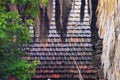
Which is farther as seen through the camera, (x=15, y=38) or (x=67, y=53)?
(x=67, y=53)

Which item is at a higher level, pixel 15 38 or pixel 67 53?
pixel 15 38

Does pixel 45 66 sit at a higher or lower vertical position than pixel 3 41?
lower

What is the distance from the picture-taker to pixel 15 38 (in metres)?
8.08

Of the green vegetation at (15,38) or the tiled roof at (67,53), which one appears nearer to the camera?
the green vegetation at (15,38)

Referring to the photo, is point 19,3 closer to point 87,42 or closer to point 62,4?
point 62,4

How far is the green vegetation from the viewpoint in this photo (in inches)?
306

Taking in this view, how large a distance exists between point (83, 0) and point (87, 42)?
229 centimetres

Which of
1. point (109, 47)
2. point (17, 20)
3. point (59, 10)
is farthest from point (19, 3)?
point (109, 47)

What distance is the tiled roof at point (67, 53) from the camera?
34.1ft

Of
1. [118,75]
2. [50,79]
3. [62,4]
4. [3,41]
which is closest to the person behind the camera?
[118,75]

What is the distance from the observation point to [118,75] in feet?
17.2

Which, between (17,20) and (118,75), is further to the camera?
(17,20)

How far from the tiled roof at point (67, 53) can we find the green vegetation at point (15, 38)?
2.14 m

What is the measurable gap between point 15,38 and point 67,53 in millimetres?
2798
